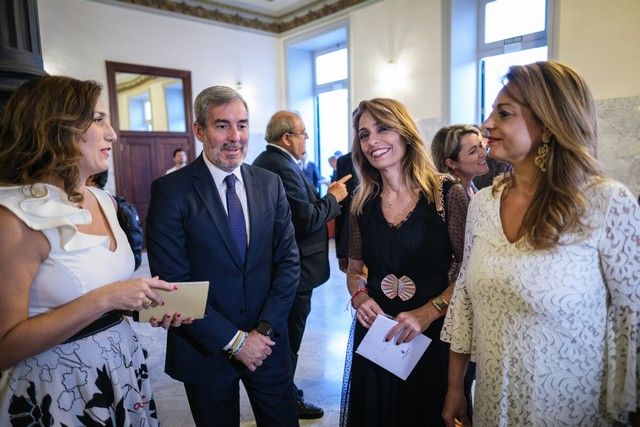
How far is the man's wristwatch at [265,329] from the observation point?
1691 mm

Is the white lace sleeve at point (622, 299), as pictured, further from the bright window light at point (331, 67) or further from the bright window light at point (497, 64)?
the bright window light at point (331, 67)

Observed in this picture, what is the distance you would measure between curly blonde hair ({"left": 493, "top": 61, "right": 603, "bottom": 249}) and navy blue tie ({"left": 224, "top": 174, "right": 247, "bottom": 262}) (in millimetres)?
1023

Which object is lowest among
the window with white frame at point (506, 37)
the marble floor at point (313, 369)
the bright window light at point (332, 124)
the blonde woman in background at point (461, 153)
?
the marble floor at point (313, 369)

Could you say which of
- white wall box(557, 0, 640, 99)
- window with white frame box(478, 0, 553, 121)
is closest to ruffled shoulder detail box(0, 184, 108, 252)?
white wall box(557, 0, 640, 99)

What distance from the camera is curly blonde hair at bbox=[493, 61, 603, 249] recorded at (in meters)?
1.13

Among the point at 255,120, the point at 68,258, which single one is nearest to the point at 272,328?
the point at 68,258

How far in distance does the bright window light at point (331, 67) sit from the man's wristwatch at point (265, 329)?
784 centimetres

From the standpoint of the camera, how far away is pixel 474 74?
650 centimetres

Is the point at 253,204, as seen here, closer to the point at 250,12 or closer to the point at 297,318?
the point at 297,318

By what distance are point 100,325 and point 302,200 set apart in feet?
4.37

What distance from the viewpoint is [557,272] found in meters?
1.13

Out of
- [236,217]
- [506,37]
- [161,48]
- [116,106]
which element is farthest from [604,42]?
[116,106]

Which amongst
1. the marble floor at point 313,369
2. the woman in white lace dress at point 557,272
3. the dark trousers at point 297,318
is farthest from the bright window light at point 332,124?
the woman in white lace dress at point 557,272

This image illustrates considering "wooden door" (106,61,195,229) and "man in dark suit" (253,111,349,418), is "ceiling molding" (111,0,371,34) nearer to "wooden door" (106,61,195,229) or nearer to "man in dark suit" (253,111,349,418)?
"wooden door" (106,61,195,229)
